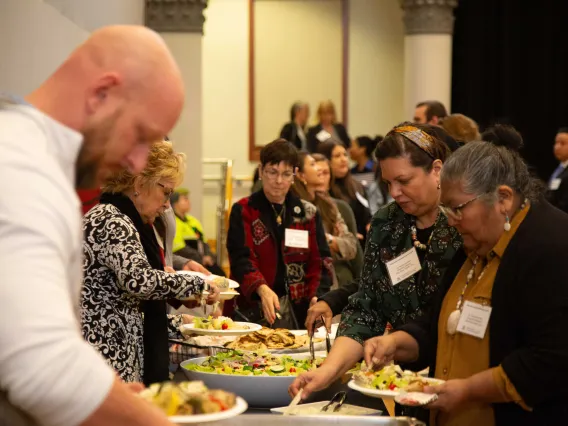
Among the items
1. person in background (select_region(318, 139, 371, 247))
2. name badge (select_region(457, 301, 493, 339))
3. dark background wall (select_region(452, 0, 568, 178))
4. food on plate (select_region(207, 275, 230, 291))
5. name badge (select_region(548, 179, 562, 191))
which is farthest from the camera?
dark background wall (select_region(452, 0, 568, 178))

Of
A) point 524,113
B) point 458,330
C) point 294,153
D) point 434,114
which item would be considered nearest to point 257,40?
point 524,113

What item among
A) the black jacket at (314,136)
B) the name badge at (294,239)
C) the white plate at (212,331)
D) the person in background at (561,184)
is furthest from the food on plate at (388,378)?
the black jacket at (314,136)

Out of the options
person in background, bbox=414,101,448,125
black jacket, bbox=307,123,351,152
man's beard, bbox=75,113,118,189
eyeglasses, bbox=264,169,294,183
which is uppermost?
man's beard, bbox=75,113,118,189

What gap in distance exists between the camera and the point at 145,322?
9.91 ft

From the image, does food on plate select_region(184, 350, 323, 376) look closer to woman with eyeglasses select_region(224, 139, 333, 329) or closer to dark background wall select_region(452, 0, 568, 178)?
woman with eyeglasses select_region(224, 139, 333, 329)

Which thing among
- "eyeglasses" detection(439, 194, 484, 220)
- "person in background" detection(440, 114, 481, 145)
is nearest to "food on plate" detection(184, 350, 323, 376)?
"eyeglasses" detection(439, 194, 484, 220)

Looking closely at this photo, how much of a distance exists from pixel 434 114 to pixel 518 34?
638cm

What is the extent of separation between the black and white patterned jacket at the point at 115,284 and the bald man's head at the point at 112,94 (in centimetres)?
148

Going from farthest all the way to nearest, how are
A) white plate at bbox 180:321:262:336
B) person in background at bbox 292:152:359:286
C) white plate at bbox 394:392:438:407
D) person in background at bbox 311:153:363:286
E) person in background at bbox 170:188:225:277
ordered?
person in background at bbox 170:188:225:277, person in background at bbox 311:153:363:286, person in background at bbox 292:152:359:286, white plate at bbox 180:321:262:336, white plate at bbox 394:392:438:407

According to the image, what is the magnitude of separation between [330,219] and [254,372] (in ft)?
9.97

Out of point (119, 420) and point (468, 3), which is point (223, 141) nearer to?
point (468, 3)

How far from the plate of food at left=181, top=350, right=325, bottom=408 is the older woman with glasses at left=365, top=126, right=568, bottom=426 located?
1.56 ft

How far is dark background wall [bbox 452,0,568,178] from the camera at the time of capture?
39.5 ft

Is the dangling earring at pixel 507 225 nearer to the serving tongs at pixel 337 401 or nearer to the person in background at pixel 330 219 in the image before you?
the serving tongs at pixel 337 401
